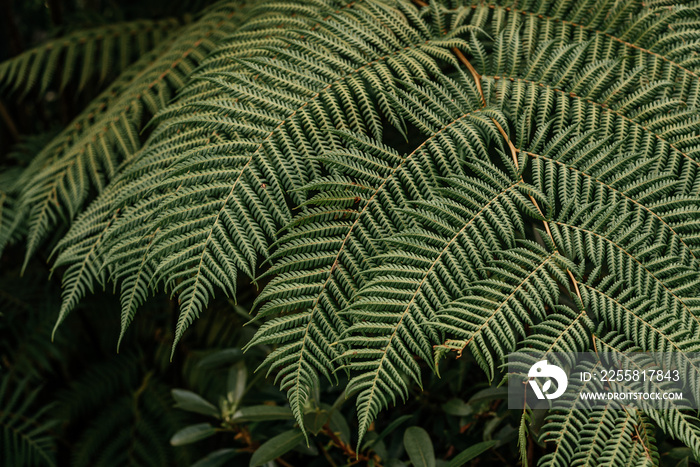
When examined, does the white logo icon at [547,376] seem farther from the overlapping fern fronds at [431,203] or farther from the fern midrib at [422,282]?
the fern midrib at [422,282]

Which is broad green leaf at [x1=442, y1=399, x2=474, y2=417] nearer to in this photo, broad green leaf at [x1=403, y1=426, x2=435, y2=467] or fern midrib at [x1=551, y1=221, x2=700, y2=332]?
broad green leaf at [x1=403, y1=426, x2=435, y2=467]

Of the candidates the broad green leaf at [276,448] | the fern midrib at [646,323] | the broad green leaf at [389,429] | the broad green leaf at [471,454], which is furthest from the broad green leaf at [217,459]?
the fern midrib at [646,323]

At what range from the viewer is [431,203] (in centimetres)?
83

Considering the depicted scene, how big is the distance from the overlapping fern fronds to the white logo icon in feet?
0.09

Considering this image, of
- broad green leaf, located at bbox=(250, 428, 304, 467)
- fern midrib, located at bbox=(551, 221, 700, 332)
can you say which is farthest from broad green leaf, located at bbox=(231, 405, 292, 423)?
fern midrib, located at bbox=(551, 221, 700, 332)

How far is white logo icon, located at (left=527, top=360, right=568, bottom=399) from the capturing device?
0.72 m

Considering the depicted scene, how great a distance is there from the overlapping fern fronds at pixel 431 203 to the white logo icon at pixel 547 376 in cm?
3

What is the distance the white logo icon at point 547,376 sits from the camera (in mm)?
719

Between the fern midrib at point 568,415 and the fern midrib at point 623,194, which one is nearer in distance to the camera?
the fern midrib at point 568,415

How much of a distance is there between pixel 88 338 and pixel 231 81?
1419 mm

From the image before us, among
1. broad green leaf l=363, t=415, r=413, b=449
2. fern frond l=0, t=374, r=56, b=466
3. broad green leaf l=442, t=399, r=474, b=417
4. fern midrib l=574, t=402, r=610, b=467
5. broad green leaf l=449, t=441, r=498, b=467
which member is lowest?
fern frond l=0, t=374, r=56, b=466

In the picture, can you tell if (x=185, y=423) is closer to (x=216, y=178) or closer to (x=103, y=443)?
(x=103, y=443)

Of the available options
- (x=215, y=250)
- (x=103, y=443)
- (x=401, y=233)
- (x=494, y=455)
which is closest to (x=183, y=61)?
(x=215, y=250)

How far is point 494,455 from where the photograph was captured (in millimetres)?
1204
